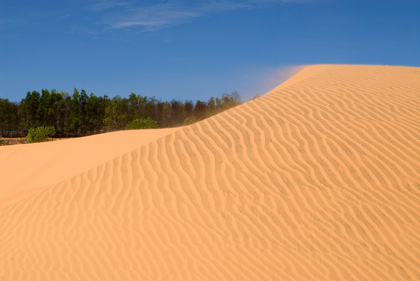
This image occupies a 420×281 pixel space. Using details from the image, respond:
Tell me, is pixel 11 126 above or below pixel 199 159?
above

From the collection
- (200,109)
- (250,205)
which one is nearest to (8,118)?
(200,109)

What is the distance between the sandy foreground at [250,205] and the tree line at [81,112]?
83.6 feet

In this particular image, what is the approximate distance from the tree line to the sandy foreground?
2549 centimetres

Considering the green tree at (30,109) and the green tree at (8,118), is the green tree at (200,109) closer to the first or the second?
the green tree at (30,109)

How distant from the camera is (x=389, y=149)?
24.7 ft

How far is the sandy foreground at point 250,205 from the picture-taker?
5461 millimetres

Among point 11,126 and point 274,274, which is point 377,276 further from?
point 11,126

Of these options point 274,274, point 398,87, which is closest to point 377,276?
point 274,274

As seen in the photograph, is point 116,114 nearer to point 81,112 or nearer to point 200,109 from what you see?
point 81,112

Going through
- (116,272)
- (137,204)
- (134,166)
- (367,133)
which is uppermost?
(367,133)

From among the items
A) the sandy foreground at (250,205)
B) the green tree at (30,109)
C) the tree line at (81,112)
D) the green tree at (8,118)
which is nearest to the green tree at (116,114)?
the tree line at (81,112)

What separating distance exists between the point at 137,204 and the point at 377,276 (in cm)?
393

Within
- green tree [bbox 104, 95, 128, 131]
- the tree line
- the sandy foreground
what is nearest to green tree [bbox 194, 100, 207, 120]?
the tree line

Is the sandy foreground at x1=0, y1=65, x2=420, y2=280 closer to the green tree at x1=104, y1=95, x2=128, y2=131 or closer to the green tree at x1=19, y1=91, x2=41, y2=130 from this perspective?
the green tree at x1=104, y1=95, x2=128, y2=131
